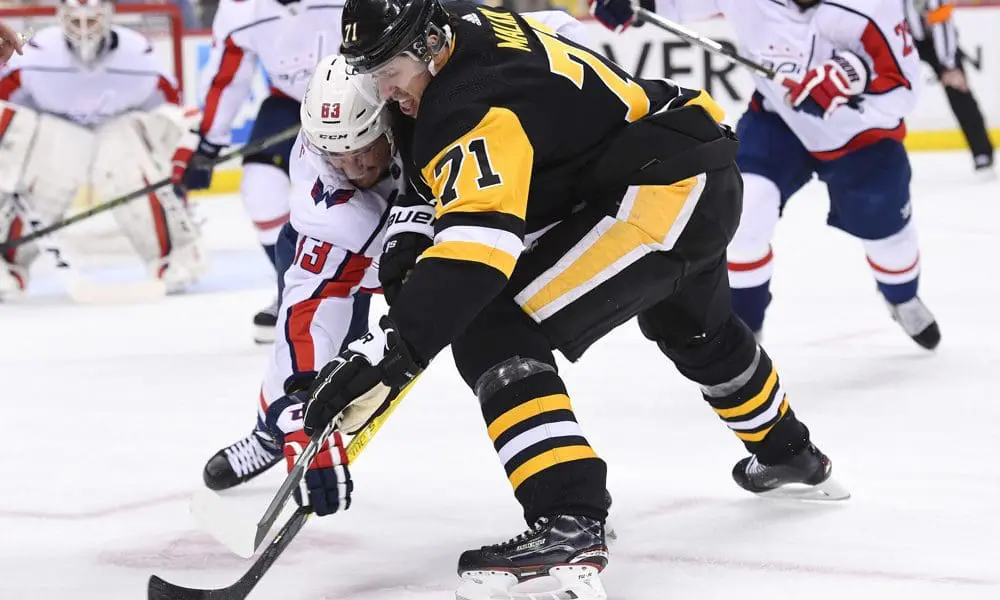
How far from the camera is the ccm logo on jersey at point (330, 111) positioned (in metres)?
2.11

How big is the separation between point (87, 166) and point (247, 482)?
308 cm

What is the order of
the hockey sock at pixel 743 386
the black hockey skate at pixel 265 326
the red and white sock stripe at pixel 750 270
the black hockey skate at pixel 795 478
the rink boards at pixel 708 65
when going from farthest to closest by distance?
the rink boards at pixel 708 65
the black hockey skate at pixel 265 326
the red and white sock stripe at pixel 750 270
the black hockey skate at pixel 795 478
the hockey sock at pixel 743 386

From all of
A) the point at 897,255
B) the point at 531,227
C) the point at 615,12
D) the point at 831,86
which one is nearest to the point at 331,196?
the point at 531,227

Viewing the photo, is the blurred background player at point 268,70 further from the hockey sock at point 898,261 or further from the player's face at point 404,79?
the player's face at point 404,79

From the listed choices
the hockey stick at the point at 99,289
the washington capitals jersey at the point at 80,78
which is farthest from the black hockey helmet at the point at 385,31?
the washington capitals jersey at the point at 80,78

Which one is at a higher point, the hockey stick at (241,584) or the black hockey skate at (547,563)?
the black hockey skate at (547,563)

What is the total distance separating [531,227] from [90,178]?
3788 mm

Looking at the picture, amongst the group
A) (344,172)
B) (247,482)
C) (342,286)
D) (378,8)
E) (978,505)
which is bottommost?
(247,482)

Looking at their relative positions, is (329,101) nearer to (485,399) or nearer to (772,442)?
(485,399)

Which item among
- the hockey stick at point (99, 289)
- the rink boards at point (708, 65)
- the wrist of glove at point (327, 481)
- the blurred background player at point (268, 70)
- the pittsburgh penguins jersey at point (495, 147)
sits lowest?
the rink boards at point (708, 65)

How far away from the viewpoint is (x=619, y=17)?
3.51 meters

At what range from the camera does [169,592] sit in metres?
1.91

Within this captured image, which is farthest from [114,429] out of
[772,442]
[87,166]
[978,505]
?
[87,166]

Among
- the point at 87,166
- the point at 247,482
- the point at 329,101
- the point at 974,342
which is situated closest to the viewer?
the point at 329,101
